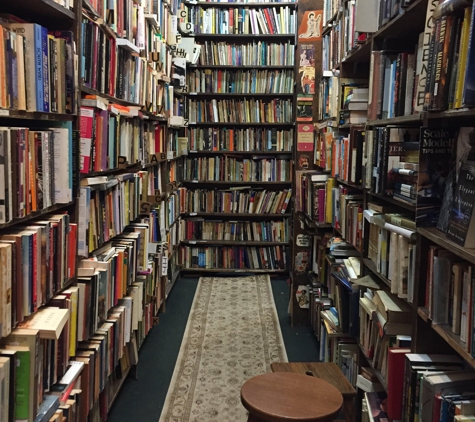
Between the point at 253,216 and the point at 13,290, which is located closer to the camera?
the point at 13,290

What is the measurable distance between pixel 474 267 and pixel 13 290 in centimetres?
127

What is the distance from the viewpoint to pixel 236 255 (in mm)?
5516

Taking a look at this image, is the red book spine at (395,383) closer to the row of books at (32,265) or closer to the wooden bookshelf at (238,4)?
the row of books at (32,265)

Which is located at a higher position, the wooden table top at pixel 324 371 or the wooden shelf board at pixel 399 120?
the wooden shelf board at pixel 399 120

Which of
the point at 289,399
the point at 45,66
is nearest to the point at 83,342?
the point at 289,399

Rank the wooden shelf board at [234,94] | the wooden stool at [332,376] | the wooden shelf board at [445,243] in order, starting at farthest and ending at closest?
the wooden shelf board at [234,94] → the wooden stool at [332,376] → the wooden shelf board at [445,243]

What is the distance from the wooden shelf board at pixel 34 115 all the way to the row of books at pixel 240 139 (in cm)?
345

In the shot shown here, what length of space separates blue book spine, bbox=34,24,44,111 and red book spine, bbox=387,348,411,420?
1425mm

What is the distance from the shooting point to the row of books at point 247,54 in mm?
5270

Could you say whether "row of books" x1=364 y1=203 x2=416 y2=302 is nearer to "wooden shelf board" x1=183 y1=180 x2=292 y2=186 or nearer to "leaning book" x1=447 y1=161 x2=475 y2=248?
"leaning book" x1=447 y1=161 x2=475 y2=248

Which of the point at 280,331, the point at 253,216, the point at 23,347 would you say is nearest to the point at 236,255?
the point at 253,216

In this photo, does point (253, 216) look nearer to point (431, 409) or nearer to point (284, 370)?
point (284, 370)

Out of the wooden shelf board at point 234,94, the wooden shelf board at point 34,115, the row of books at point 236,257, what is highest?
the wooden shelf board at point 234,94

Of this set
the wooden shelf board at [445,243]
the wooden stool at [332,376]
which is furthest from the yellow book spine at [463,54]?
the wooden stool at [332,376]
